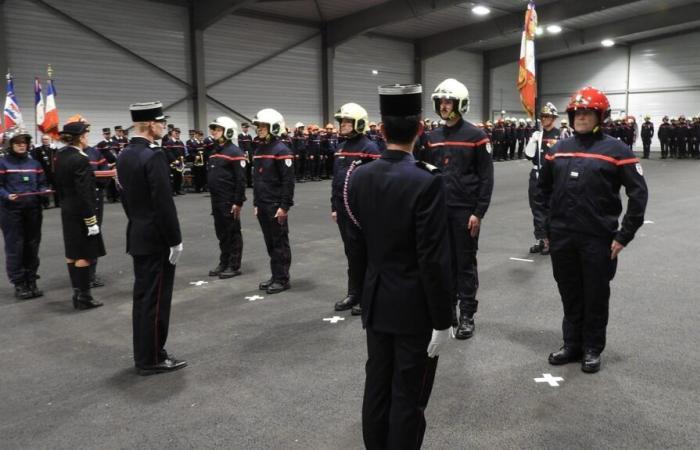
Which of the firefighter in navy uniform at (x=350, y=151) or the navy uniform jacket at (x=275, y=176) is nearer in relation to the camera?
the firefighter in navy uniform at (x=350, y=151)

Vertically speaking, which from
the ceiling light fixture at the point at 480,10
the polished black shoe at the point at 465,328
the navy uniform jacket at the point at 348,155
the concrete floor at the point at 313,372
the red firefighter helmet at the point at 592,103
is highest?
the ceiling light fixture at the point at 480,10

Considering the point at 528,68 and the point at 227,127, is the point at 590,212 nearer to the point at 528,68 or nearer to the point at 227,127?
the point at 528,68

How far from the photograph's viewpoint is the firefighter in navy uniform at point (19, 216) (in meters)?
6.19

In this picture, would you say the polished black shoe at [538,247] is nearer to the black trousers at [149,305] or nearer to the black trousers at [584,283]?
the black trousers at [584,283]

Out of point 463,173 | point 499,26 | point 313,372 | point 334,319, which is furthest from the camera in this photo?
point 499,26

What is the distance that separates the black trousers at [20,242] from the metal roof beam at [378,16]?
16.6 meters

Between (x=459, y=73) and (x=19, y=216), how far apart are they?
27.2 m

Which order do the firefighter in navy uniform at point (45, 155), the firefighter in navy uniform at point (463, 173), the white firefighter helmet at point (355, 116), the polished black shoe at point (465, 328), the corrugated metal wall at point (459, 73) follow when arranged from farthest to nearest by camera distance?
the corrugated metal wall at point (459, 73)
the firefighter in navy uniform at point (45, 155)
the white firefighter helmet at point (355, 116)
the polished black shoe at point (465, 328)
the firefighter in navy uniform at point (463, 173)

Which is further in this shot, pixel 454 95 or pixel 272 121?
pixel 272 121

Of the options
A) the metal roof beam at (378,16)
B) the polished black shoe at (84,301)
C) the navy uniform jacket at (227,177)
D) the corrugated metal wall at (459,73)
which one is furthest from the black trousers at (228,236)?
the corrugated metal wall at (459,73)

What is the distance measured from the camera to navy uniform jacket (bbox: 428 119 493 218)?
14.9 ft

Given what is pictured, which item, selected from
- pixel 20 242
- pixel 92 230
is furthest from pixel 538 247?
pixel 20 242

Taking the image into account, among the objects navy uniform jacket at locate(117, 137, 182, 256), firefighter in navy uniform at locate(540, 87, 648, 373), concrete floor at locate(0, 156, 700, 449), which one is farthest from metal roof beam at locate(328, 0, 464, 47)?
navy uniform jacket at locate(117, 137, 182, 256)

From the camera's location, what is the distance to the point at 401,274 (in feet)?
7.89
